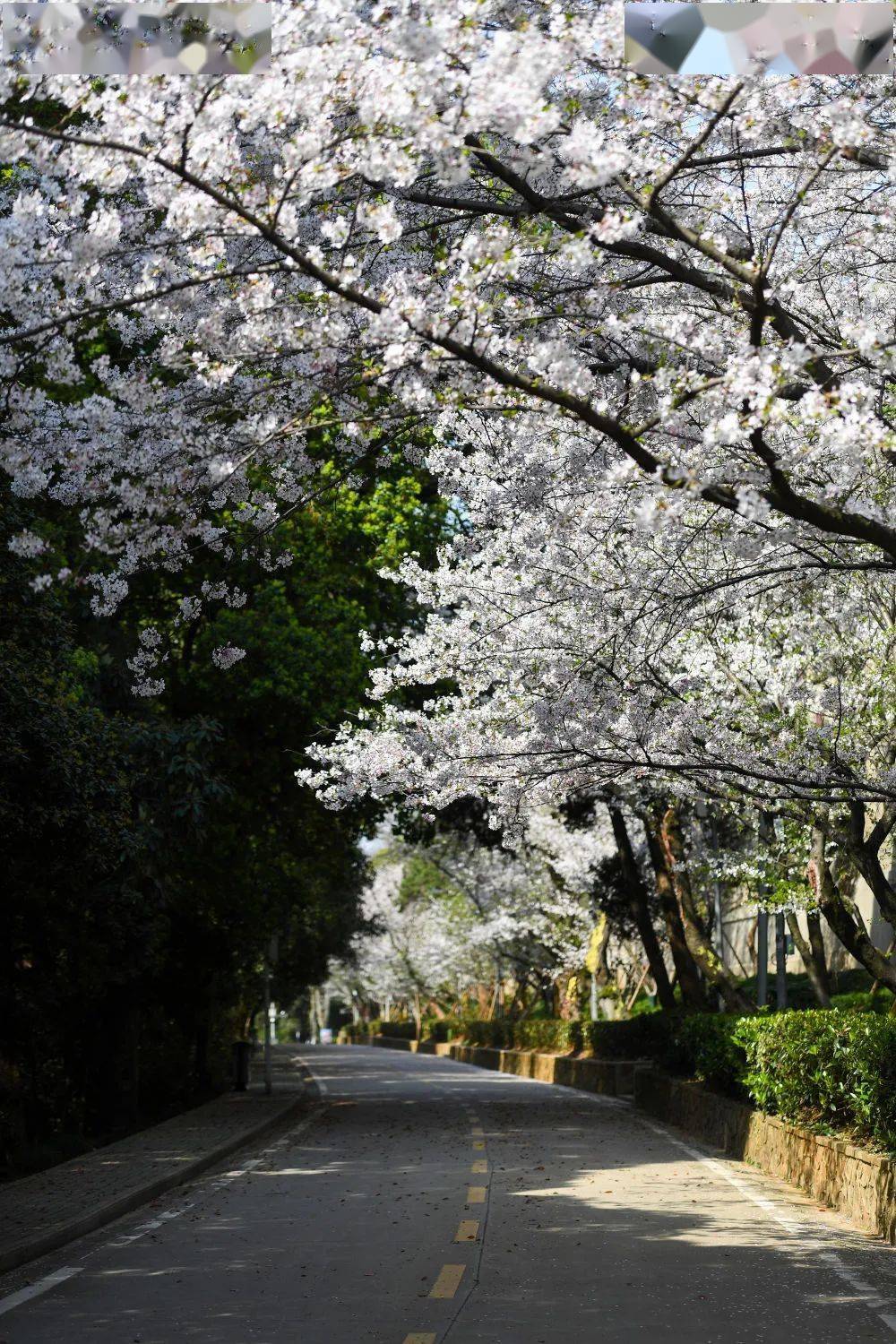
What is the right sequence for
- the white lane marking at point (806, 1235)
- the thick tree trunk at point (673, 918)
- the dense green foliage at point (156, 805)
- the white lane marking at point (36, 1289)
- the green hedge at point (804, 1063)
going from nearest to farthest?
the white lane marking at point (806, 1235) < the white lane marking at point (36, 1289) < the green hedge at point (804, 1063) < the dense green foliage at point (156, 805) < the thick tree trunk at point (673, 918)

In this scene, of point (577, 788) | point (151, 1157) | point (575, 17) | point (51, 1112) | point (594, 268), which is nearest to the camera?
point (575, 17)

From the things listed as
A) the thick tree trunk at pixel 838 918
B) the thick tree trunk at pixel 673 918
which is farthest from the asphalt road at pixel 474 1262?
the thick tree trunk at pixel 673 918

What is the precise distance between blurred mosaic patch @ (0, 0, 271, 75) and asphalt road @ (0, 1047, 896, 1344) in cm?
653

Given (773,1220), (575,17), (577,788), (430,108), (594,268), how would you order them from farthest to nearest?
(577,788) → (773,1220) → (594,268) → (575,17) → (430,108)

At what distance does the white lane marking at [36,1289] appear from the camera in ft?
30.1

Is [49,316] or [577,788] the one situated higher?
[49,316]

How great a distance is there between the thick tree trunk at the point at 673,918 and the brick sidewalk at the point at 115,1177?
7130 millimetres

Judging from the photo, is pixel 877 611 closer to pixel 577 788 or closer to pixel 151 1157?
pixel 577 788

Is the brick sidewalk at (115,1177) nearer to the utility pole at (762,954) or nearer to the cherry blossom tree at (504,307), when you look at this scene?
the cherry blossom tree at (504,307)

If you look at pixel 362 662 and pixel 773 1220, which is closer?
pixel 773 1220

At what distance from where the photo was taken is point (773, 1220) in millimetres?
12258

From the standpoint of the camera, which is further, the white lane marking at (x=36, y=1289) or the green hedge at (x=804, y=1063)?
the green hedge at (x=804, y=1063)

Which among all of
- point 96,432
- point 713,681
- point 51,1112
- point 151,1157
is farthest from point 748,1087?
point 96,432

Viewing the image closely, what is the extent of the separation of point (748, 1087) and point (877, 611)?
581 centimetres
